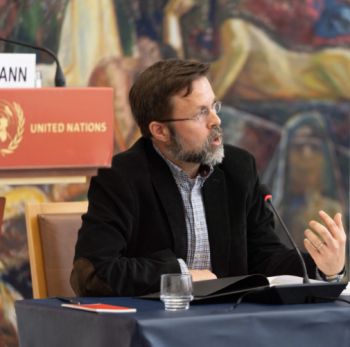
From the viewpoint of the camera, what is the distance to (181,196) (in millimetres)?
2941

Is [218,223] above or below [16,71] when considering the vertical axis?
below

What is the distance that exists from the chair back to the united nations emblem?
113 centimetres

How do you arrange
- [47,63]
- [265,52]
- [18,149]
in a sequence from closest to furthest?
[18,149] < [47,63] < [265,52]

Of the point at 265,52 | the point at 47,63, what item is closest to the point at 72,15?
the point at 47,63

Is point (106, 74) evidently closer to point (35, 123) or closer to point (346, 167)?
point (346, 167)

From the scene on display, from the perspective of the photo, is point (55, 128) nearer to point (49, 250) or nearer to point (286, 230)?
point (286, 230)

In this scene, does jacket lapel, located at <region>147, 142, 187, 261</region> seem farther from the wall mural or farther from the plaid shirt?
the wall mural

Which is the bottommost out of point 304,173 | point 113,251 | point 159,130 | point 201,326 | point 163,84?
point 201,326

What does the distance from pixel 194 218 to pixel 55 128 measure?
3.34 feet

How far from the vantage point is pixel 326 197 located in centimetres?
496

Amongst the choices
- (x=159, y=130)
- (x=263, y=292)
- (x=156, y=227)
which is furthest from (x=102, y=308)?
(x=159, y=130)

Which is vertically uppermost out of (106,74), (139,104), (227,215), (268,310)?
(106,74)

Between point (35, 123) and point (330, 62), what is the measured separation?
126 inches

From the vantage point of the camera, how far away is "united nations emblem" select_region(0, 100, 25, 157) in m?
1.96
